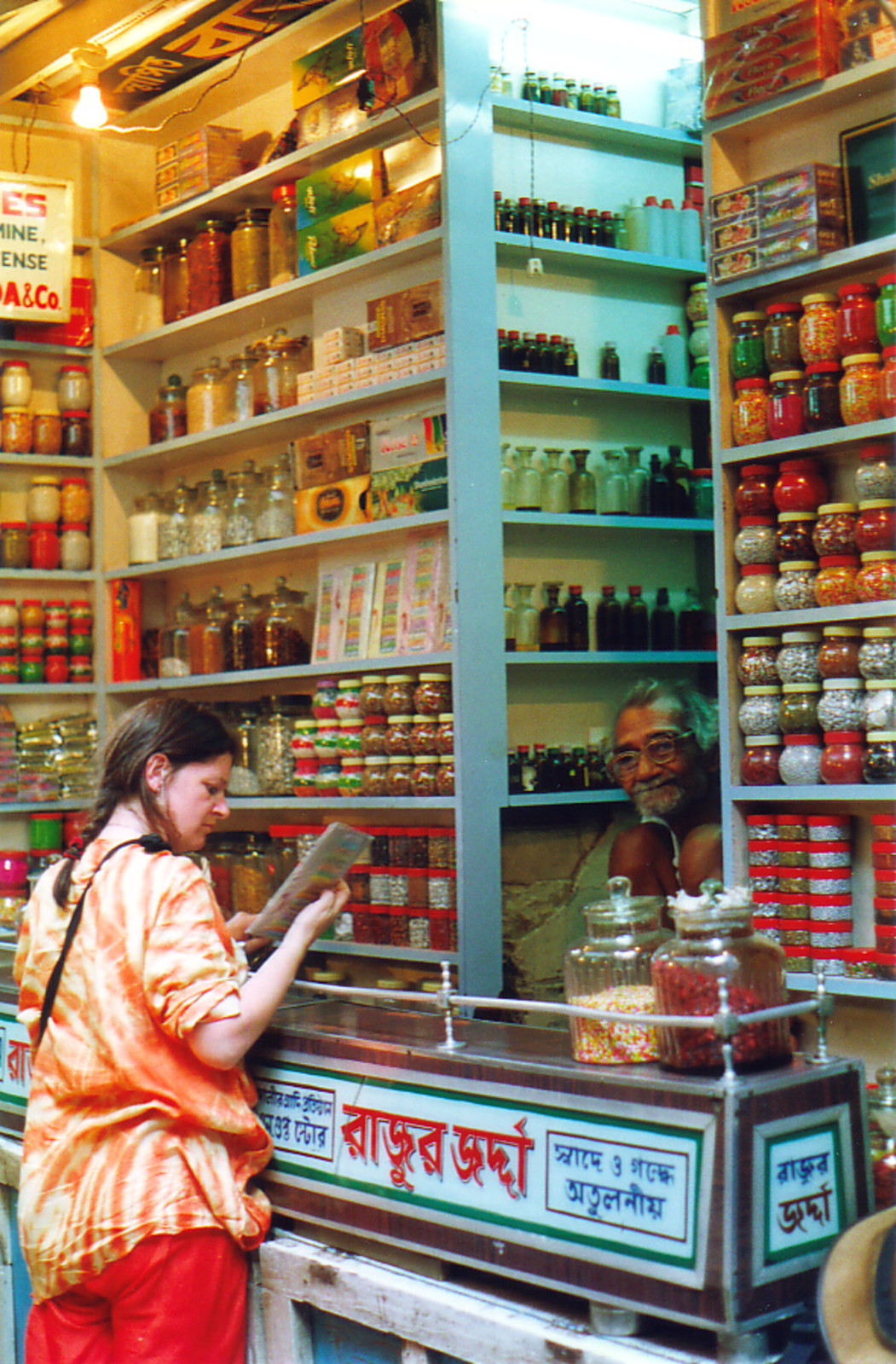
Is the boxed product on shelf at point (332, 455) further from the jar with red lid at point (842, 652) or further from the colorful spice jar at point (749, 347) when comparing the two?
the jar with red lid at point (842, 652)

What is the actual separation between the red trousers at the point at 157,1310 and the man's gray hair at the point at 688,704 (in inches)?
67.6

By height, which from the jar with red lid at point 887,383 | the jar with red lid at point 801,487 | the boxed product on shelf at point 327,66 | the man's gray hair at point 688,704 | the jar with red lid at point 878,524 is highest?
the boxed product on shelf at point 327,66

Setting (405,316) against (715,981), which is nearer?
(715,981)

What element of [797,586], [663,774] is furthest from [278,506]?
[797,586]

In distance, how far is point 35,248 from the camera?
4328 mm

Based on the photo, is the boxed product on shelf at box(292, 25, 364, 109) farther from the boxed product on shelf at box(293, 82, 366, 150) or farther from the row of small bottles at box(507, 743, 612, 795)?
the row of small bottles at box(507, 743, 612, 795)

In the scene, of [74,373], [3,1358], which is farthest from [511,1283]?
[74,373]

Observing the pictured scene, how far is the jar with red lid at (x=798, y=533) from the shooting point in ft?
8.92

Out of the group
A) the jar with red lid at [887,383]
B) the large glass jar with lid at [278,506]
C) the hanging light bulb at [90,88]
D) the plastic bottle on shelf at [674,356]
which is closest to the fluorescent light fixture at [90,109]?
the hanging light bulb at [90,88]

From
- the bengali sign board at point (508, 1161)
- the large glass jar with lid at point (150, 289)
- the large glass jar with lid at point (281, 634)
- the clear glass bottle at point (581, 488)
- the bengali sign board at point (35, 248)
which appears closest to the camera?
the bengali sign board at point (508, 1161)

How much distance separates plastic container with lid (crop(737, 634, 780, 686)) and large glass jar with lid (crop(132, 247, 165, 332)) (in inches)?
97.7

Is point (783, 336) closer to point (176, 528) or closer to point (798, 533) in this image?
point (798, 533)

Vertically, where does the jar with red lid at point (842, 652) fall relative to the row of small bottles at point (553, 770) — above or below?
above

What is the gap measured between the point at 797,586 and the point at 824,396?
335mm
